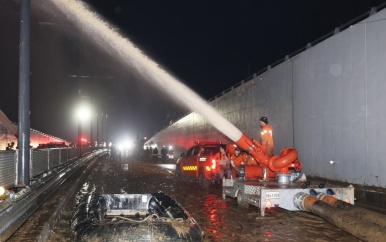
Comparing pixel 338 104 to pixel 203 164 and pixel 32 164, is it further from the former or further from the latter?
pixel 32 164

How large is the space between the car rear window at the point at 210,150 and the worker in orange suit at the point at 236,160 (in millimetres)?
3375

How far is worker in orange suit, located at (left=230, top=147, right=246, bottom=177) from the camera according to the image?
14.0 m

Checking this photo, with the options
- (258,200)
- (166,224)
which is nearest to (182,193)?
(258,200)

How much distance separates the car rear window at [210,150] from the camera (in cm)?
1792

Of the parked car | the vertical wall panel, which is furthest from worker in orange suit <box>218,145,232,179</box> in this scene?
the vertical wall panel

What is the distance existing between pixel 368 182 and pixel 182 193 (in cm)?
636

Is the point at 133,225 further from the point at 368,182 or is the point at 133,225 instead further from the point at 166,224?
the point at 368,182

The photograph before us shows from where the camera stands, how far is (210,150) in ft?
59.4

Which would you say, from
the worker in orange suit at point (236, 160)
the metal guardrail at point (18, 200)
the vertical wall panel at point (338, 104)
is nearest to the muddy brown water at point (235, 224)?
the metal guardrail at point (18, 200)

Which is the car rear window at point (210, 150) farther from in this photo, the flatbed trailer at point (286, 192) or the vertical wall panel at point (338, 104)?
the flatbed trailer at point (286, 192)

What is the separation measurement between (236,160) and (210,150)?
3882 mm

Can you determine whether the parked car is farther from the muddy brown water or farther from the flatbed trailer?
the flatbed trailer

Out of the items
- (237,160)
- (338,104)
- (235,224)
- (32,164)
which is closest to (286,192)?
(235,224)

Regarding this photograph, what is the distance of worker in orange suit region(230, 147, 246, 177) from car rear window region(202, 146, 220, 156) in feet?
11.1
